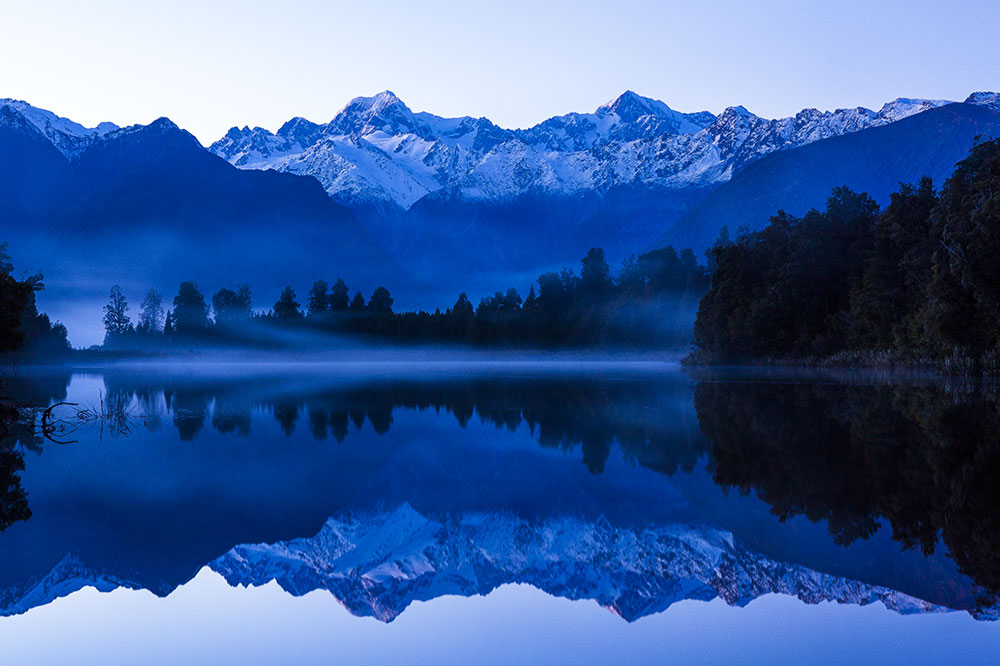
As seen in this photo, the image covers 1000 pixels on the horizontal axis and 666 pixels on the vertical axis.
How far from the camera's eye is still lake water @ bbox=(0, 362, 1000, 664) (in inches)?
330

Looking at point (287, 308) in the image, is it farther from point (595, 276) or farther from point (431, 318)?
point (595, 276)

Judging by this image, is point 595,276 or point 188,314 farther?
point 188,314

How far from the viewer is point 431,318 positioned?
184 metres

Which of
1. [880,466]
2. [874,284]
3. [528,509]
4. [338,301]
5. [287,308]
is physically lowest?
[528,509]

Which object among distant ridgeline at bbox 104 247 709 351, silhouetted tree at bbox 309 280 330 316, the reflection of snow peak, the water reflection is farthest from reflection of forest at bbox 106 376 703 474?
silhouetted tree at bbox 309 280 330 316

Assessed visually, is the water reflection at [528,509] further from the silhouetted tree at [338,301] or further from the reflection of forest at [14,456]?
the silhouetted tree at [338,301]

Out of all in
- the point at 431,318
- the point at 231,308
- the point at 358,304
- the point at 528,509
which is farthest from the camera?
the point at 231,308

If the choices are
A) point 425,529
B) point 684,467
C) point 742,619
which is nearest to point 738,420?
point 684,467

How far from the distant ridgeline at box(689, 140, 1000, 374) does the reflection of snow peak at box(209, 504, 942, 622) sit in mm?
44391

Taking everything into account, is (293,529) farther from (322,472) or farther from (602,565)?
(322,472)

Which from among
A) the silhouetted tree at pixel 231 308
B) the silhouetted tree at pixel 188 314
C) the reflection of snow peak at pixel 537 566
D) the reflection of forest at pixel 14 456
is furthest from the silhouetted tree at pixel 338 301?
the reflection of snow peak at pixel 537 566

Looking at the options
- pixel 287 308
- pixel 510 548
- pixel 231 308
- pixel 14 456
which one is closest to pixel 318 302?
pixel 287 308

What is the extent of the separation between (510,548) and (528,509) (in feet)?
9.32

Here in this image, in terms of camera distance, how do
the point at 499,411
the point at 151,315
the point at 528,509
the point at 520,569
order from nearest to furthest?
1. the point at 520,569
2. the point at 528,509
3. the point at 499,411
4. the point at 151,315
